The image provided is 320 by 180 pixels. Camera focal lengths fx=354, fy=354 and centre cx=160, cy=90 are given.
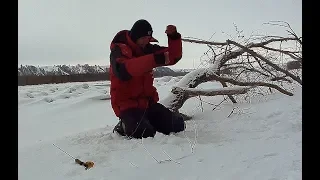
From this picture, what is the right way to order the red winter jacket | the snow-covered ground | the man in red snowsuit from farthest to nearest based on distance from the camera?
the man in red snowsuit
the red winter jacket
the snow-covered ground

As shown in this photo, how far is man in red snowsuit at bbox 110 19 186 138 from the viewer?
9.75ft

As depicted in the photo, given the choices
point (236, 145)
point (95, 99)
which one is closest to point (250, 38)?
point (236, 145)

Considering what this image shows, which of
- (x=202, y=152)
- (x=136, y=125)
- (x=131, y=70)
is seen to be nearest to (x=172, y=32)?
(x=131, y=70)

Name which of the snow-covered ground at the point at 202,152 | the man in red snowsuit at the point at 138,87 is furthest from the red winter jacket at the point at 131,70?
the snow-covered ground at the point at 202,152

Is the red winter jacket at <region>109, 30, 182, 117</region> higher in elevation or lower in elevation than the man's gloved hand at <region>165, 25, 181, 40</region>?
lower

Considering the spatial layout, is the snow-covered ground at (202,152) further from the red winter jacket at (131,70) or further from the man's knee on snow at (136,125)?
the red winter jacket at (131,70)

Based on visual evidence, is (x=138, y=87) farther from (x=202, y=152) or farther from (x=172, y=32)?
(x=202, y=152)

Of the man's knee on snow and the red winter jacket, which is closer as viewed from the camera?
the red winter jacket

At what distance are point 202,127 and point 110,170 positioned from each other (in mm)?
1374

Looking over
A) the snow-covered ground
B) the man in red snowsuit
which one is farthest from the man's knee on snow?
the snow-covered ground

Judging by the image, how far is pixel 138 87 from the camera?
10.4ft

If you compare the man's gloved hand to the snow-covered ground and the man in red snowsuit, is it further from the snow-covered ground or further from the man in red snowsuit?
the snow-covered ground

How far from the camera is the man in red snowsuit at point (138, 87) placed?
2973mm
